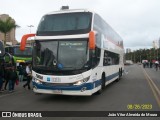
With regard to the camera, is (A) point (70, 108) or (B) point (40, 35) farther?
(B) point (40, 35)

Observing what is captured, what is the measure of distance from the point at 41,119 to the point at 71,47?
3.55 metres

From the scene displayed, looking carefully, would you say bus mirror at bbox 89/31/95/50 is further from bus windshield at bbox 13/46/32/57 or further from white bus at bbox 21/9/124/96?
bus windshield at bbox 13/46/32/57

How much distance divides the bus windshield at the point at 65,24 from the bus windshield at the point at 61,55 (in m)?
0.45

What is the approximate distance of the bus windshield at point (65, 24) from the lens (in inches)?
418

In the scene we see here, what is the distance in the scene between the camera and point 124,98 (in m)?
11.4

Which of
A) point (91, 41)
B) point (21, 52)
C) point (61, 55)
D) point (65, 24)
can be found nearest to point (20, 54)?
point (21, 52)

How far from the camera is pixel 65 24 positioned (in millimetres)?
10883

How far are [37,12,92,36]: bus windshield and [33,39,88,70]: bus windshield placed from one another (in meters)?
0.45

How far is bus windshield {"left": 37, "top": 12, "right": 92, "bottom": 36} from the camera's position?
1062 centimetres

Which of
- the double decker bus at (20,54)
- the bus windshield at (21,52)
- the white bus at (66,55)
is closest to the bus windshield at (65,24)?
the white bus at (66,55)

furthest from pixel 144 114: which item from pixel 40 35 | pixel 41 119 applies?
pixel 40 35

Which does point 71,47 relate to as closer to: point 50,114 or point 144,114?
point 50,114
